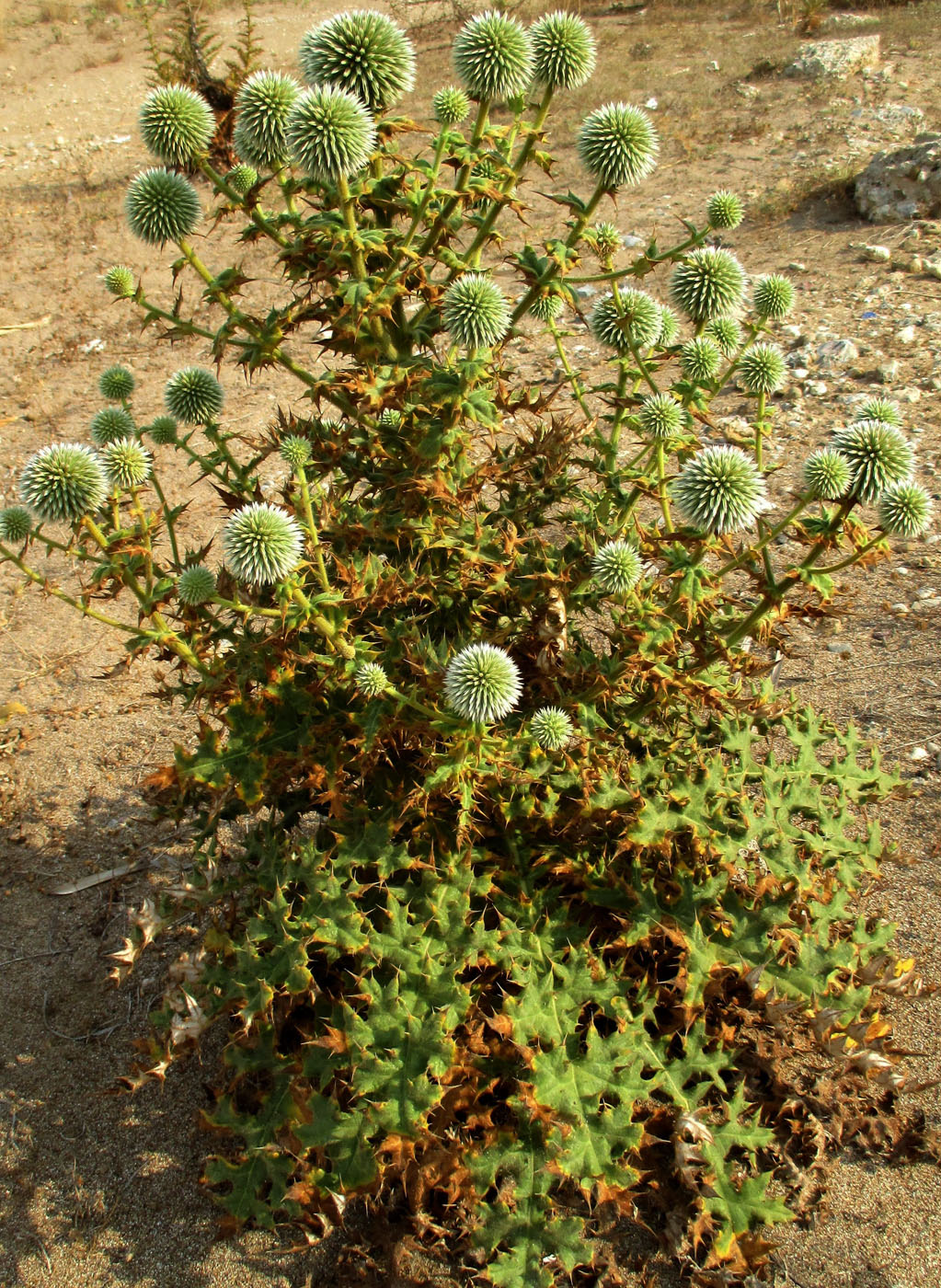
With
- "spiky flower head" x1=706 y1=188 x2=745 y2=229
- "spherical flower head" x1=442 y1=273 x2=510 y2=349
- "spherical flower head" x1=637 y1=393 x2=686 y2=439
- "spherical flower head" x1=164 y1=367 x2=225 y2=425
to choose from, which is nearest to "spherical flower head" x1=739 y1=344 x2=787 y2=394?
"spherical flower head" x1=637 y1=393 x2=686 y2=439

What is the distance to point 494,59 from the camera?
2580mm

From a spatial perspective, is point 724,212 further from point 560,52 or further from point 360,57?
point 360,57

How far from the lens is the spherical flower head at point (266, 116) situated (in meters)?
2.55

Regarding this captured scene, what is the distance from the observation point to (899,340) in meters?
6.23

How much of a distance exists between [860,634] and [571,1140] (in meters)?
2.96

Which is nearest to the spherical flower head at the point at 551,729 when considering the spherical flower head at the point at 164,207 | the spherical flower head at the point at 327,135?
the spherical flower head at the point at 327,135

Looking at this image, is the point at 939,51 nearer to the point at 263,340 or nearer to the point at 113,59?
the point at 263,340

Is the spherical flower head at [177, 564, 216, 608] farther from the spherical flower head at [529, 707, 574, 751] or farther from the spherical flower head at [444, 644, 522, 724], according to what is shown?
the spherical flower head at [529, 707, 574, 751]

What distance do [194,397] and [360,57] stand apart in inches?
45.3

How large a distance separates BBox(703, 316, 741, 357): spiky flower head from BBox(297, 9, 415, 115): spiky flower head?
129 cm

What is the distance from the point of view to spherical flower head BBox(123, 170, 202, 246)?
273 cm

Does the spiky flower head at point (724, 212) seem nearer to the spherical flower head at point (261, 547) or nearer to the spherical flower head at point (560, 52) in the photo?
the spherical flower head at point (560, 52)

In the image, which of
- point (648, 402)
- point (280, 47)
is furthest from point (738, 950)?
point (280, 47)

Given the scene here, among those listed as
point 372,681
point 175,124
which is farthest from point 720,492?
point 175,124
